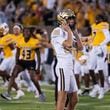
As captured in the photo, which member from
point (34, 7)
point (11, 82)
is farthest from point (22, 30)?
point (34, 7)

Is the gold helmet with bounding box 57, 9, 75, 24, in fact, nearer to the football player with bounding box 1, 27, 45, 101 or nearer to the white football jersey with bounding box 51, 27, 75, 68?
the white football jersey with bounding box 51, 27, 75, 68

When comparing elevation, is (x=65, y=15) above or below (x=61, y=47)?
above

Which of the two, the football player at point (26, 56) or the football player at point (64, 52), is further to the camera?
the football player at point (26, 56)

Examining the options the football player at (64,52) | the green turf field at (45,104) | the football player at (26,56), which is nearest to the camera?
the football player at (64,52)

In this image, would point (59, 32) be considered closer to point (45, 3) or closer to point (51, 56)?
point (51, 56)

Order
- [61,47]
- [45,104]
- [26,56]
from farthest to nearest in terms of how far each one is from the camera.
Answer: [26,56]
[45,104]
[61,47]

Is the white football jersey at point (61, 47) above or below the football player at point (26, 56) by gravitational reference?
above

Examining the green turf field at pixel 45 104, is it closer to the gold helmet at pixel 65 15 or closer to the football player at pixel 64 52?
the football player at pixel 64 52

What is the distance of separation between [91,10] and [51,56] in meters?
2.81

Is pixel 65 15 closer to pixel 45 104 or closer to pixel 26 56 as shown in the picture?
pixel 45 104

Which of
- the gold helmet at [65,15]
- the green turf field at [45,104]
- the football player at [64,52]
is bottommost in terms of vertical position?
the green turf field at [45,104]

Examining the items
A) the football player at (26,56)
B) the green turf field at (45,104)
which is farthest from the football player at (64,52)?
the football player at (26,56)

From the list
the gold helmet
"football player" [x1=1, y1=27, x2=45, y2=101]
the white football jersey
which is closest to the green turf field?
"football player" [x1=1, y1=27, x2=45, y2=101]

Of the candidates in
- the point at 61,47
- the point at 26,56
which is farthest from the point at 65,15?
the point at 26,56
